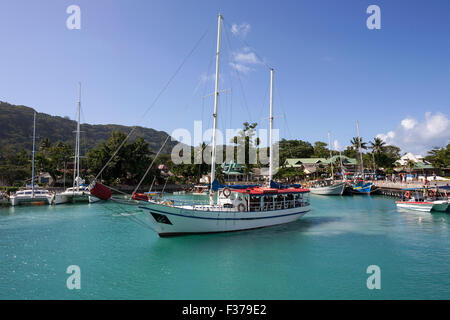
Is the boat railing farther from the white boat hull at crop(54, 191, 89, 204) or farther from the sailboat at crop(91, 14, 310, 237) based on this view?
the white boat hull at crop(54, 191, 89, 204)

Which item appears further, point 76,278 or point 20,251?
point 20,251

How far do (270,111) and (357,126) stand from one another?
56.9 metres

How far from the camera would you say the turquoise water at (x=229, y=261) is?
12.4 meters

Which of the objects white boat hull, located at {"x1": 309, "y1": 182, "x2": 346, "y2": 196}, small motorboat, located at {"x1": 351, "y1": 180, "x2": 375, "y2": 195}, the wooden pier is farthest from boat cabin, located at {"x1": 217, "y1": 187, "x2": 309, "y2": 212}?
small motorboat, located at {"x1": 351, "y1": 180, "x2": 375, "y2": 195}

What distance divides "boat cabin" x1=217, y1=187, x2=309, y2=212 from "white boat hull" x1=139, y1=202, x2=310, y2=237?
72 centimetres

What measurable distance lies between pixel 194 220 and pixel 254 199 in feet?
19.6

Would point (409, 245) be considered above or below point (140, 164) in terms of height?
below

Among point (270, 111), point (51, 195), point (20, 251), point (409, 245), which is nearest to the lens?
point (20, 251)

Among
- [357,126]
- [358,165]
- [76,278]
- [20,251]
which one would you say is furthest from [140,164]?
[358,165]

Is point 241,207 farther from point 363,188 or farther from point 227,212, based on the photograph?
point 363,188

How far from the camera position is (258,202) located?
23109 mm

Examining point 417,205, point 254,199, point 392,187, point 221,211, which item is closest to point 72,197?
point 221,211

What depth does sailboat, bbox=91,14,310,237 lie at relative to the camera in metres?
19.3
